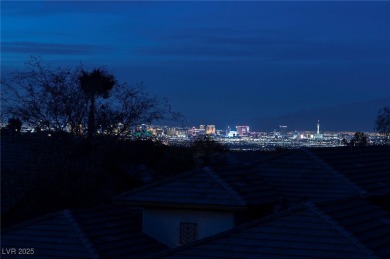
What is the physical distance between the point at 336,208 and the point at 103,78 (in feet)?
54.8

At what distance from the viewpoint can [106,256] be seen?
17.5 m

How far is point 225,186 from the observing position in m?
19.1

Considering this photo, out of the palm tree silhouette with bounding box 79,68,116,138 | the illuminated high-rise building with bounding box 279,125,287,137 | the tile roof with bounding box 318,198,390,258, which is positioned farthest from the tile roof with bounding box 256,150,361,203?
the illuminated high-rise building with bounding box 279,125,287,137

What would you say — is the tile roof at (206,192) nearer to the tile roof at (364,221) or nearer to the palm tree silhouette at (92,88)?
the tile roof at (364,221)

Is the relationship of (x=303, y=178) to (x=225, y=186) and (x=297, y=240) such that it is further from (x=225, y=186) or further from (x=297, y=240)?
(x=297, y=240)

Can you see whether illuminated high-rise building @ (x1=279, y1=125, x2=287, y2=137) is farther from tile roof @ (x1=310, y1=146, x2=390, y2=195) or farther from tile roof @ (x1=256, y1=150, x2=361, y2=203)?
tile roof @ (x1=256, y1=150, x2=361, y2=203)

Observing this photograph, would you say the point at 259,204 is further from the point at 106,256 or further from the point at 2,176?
the point at 2,176

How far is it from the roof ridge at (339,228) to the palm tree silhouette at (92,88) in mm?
14841

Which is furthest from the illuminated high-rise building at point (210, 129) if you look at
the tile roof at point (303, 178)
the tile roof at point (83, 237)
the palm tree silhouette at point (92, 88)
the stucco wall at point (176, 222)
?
the stucco wall at point (176, 222)

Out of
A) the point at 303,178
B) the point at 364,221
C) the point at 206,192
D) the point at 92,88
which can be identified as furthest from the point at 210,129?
the point at 364,221

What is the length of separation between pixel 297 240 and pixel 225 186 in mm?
4148

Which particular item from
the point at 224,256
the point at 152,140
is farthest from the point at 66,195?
the point at 224,256

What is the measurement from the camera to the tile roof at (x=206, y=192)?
18.6 metres

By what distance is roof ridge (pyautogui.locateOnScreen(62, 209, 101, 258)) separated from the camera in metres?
17.4
